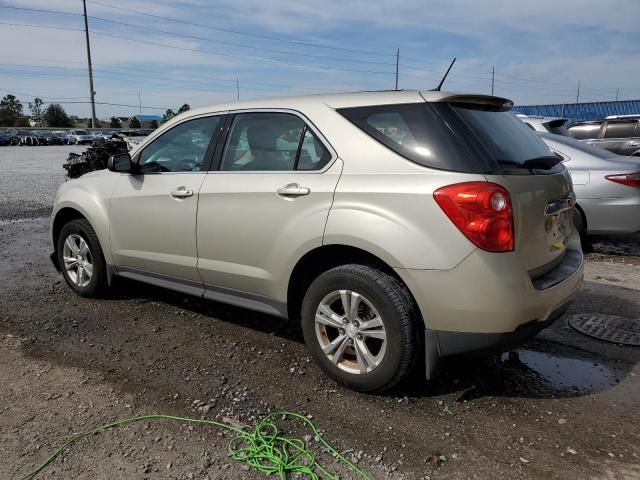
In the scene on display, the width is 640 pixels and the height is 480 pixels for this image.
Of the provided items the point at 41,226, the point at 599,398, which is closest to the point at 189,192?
the point at 599,398

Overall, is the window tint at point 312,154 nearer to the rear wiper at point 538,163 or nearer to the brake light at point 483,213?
the brake light at point 483,213

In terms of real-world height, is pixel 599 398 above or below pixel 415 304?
below

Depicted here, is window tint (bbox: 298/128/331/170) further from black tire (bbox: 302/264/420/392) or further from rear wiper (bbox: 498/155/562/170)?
rear wiper (bbox: 498/155/562/170)

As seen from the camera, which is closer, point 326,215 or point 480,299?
point 480,299

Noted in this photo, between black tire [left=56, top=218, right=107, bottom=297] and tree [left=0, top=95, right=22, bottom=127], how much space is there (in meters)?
108

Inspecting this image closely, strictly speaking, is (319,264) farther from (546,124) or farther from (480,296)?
(546,124)

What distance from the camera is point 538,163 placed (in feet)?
10.8

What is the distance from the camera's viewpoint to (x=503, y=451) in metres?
2.77

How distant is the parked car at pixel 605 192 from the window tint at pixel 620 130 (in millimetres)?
7631

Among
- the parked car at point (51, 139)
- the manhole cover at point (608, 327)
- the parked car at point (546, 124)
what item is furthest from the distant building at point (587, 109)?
the parked car at point (51, 139)

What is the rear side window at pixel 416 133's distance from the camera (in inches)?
117

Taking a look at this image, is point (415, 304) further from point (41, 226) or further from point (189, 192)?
point (41, 226)

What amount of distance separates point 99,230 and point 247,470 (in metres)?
2.93

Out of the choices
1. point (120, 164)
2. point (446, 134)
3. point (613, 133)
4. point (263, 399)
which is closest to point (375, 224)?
point (446, 134)
